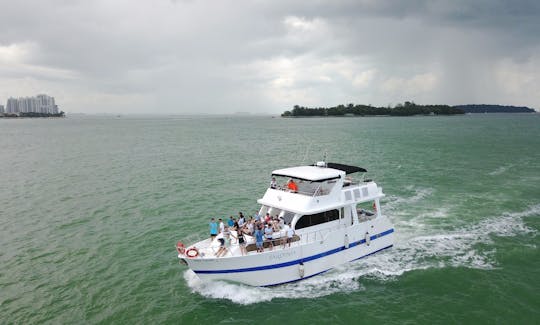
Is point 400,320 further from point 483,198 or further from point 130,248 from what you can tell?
point 483,198

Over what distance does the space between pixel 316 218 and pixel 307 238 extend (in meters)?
1.42

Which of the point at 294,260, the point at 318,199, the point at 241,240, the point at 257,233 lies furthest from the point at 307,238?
the point at 241,240

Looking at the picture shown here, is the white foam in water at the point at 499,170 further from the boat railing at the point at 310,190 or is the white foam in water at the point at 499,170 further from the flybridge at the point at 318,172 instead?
the boat railing at the point at 310,190

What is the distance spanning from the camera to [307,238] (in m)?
16.8

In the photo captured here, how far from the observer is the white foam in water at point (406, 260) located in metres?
15.8

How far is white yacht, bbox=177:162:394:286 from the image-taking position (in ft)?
50.8

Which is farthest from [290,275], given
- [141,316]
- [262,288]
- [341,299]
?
[141,316]

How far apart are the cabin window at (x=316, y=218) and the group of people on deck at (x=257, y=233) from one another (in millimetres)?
620

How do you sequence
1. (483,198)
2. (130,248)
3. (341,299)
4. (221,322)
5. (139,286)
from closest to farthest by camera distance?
(221,322), (341,299), (139,286), (130,248), (483,198)

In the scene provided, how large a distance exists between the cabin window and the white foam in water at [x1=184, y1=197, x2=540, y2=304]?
2.45m

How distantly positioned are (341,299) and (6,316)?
46.0 feet

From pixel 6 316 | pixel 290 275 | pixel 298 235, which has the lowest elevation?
pixel 6 316

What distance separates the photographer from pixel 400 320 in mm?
14227

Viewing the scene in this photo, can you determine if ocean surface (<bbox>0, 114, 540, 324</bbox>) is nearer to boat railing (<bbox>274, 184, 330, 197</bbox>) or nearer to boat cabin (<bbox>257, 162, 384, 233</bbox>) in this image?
boat cabin (<bbox>257, 162, 384, 233</bbox>)
